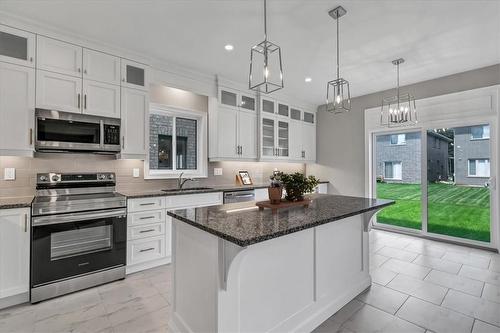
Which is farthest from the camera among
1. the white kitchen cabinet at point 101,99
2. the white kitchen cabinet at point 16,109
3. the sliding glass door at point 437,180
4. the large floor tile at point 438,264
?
the sliding glass door at point 437,180

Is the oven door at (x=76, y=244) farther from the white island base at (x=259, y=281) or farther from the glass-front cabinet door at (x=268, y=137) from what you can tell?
Answer: the glass-front cabinet door at (x=268, y=137)

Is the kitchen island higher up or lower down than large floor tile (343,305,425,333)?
higher up

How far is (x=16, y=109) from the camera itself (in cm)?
259

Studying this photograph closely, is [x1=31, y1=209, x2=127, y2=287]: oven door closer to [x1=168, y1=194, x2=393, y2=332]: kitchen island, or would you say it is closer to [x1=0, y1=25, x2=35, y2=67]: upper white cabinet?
[x1=168, y1=194, x2=393, y2=332]: kitchen island

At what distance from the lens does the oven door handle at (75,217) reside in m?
2.44

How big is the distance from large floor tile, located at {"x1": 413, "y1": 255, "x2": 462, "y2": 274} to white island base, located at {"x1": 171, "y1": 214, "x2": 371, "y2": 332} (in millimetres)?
1630

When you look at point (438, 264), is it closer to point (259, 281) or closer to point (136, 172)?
point (259, 281)

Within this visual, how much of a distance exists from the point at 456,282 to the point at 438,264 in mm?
535

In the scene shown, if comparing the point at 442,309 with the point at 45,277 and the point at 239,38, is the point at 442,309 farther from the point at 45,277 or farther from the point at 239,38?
the point at 45,277

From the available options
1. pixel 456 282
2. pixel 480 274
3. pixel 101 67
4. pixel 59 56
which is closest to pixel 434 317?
pixel 456 282

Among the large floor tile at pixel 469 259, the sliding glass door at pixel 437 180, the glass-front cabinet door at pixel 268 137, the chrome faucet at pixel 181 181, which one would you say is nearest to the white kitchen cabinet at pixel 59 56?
the chrome faucet at pixel 181 181

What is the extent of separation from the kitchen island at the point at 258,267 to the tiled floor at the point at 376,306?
0.27 m

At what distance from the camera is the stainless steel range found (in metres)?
2.45

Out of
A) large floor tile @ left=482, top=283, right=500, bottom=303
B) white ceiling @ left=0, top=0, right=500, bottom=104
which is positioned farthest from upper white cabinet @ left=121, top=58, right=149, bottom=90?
large floor tile @ left=482, top=283, right=500, bottom=303
